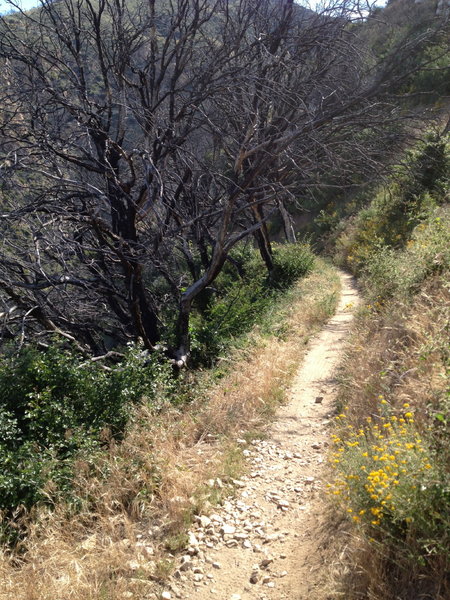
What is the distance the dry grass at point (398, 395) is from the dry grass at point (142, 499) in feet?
3.71

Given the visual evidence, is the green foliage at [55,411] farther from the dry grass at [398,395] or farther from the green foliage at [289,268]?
the green foliage at [289,268]

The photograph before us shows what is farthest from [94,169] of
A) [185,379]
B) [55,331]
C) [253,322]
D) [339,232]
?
[339,232]

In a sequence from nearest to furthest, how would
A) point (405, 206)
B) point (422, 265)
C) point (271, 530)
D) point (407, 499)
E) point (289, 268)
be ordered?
point (407, 499)
point (271, 530)
point (422, 265)
point (289, 268)
point (405, 206)

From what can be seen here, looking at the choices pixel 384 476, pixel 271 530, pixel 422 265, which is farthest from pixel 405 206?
pixel 384 476

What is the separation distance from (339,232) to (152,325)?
14.2 meters

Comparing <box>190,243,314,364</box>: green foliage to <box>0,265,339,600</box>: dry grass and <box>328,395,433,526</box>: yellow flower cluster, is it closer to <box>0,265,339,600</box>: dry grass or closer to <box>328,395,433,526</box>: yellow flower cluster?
<box>0,265,339,600</box>: dry grass

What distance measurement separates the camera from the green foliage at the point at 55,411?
12.9ft

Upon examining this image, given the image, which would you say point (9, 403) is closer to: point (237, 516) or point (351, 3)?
point (237, 516)

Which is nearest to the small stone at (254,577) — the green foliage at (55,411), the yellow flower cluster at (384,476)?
the yellow flower cluster at (384,476)

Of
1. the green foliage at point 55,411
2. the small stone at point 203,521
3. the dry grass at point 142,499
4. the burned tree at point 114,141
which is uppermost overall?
the burned tree at point 114,141

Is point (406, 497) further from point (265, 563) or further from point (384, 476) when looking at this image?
point (265, 563)

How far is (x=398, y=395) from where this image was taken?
3.66 metres

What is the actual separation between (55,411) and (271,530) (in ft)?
8.06

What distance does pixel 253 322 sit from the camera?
28.0 ft
